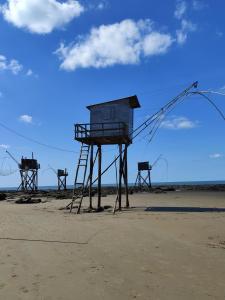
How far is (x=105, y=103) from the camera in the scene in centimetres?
2631

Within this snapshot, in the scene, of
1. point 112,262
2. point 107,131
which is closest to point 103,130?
point 107,131

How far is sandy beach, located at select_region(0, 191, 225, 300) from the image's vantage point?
7449mm

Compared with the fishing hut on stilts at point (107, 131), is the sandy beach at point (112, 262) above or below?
below

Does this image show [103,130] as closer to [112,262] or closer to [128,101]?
[128,101]

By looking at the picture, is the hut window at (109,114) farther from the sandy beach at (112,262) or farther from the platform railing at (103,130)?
the sandy beach at (112,262)

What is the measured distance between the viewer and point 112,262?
9.70m

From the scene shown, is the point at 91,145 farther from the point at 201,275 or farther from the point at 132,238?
the point at 201,275

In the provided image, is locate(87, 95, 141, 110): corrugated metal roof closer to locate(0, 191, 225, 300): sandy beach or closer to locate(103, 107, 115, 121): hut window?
locate(103, 107, 115, 121): hut window

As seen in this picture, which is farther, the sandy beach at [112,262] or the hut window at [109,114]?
the hut window at [109,114]

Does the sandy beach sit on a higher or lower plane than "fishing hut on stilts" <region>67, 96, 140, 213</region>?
lower

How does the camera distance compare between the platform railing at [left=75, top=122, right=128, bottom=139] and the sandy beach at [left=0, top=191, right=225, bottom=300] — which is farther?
the platform railing at [left=75, top=122, right=128, bottom=139]

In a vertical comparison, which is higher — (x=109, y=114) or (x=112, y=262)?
(x=109, y=114)

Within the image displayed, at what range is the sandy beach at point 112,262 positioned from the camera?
24.4 feet

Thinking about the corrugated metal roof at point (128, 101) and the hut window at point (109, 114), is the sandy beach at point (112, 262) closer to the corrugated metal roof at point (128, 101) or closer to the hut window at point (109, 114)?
the hut window at point (109, 114)
